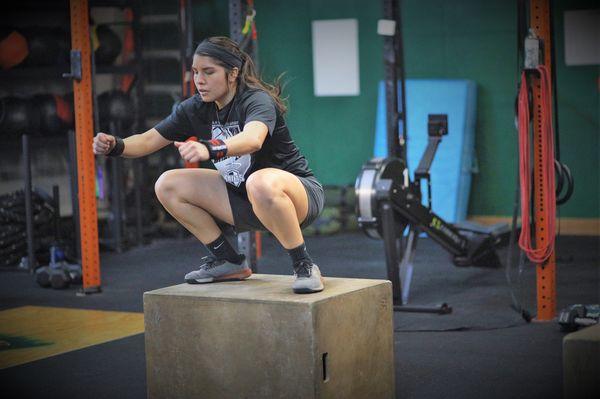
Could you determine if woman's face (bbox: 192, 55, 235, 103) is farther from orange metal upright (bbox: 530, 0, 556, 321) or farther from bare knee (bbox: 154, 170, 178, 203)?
orange metal upright (bbox: 530, 0, 556, 321)

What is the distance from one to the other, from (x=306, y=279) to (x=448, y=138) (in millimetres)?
5416

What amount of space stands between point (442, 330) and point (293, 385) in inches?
68.8

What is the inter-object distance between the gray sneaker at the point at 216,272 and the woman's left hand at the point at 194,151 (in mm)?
835

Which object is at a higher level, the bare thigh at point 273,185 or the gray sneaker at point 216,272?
the bare thigh at point 273,185

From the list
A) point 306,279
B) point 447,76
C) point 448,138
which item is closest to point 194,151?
point 306,279

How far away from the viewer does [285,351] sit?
298 cm

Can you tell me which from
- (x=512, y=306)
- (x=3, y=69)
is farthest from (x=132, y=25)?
(x=512, y=306)

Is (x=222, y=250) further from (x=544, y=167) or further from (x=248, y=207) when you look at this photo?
(x=544, y=167)

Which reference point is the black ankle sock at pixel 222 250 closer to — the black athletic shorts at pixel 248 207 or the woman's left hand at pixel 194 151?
the black athletic shorts at pixel 248 207

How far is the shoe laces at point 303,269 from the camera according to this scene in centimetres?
318

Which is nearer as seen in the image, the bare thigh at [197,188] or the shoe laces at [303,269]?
the shoe laces at [303,269]

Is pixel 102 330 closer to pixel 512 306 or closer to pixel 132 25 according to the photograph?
pixel 512 306

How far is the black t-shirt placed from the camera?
3.23 metres

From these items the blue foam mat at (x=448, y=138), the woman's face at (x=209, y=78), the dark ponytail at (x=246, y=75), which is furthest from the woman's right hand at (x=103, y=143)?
the blue foam mat at (x=448, y=138)
